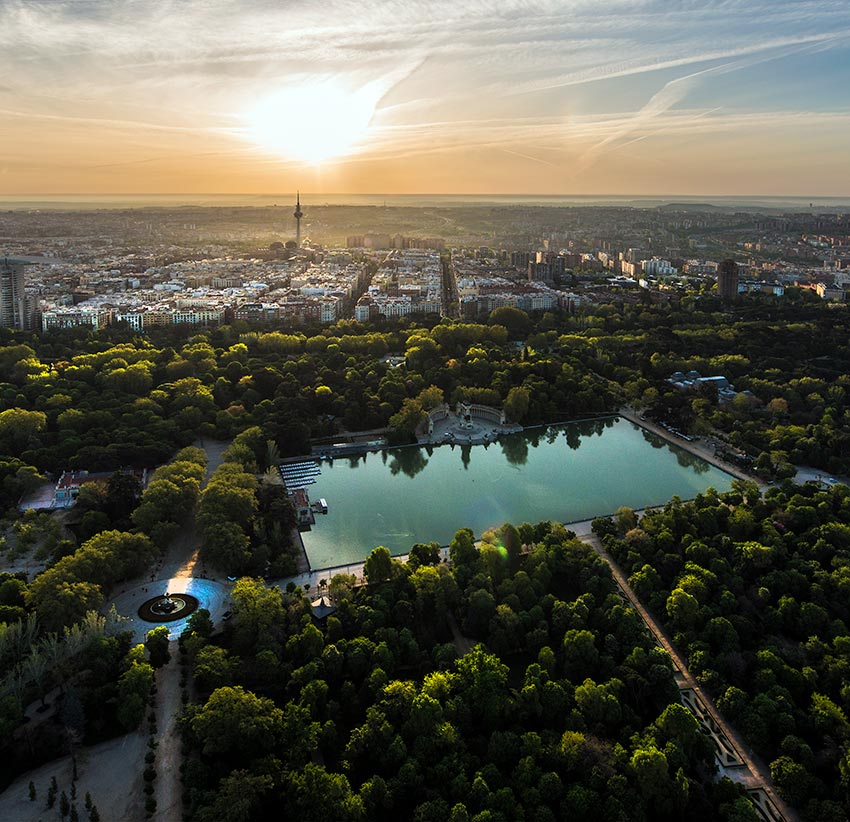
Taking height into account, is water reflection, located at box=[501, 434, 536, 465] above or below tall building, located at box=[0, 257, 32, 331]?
below

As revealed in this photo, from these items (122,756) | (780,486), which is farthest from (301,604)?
(780,486)

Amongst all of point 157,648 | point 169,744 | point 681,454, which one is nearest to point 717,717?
point 169,744

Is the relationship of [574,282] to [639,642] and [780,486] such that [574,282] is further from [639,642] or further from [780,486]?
[639,642]

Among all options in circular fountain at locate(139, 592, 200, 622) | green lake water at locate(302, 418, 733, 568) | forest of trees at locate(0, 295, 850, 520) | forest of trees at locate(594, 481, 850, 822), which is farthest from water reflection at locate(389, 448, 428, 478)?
circular fountain at locate(139, 592, 200, 622)

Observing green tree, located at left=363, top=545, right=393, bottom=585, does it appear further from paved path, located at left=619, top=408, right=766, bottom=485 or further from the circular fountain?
paved path, located at left=619, top=408, right=766, bottom=485

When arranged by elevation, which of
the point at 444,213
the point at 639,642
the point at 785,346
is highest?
the point at 444,213

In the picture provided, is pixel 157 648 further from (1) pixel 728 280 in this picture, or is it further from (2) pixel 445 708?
(1) pixel 728 280

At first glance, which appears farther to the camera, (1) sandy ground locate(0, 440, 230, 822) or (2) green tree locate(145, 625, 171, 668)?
(2) green tree locate(145, 625, 171, 668)
